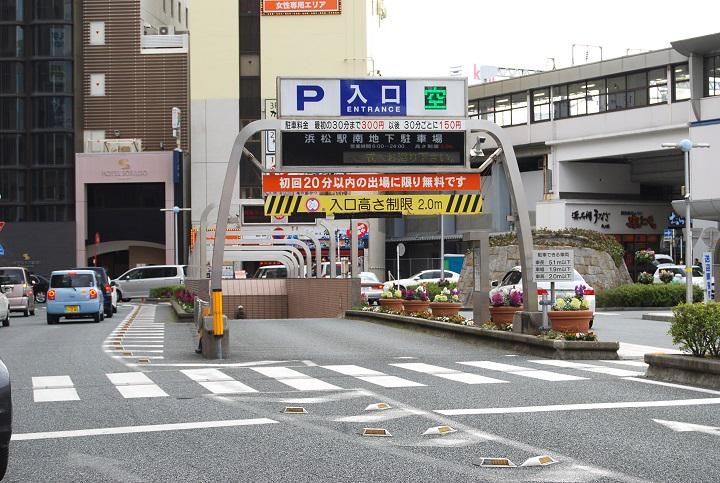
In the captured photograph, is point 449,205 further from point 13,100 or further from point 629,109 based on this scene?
point 13,100

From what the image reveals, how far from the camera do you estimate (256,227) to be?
147 ft

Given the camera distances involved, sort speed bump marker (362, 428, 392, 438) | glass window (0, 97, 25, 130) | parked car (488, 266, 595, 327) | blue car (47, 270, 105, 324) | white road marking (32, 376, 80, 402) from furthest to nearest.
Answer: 1. glass window (0, 97, 25, 130)
2. blue car (47, 270, 105, 324)
3. parked car (488, 266, 595, 327)
4. white road marking (32, 376, 80, 402)
5. speed bump marker (362, 428, 392, 438)

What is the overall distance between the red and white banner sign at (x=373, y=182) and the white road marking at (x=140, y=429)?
42.4 feet

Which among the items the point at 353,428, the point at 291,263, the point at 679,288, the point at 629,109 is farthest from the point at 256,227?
the point at 353,428

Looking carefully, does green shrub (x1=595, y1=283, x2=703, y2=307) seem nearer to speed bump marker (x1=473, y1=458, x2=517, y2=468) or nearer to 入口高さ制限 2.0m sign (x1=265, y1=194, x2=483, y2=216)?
入口高さ制限 2.0m sign (x1=265, y1=194, x2=483, y2=216)

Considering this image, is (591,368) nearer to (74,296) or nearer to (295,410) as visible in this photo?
(295,410)

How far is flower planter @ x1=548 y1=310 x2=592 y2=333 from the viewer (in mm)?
21297

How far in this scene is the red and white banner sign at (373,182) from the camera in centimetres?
2412

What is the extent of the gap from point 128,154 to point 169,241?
6825 mm

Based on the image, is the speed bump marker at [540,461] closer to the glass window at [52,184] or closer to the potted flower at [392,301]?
the potted flower at [392,301]

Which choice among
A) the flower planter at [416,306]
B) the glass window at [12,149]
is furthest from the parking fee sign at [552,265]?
the glass window at [12,149]

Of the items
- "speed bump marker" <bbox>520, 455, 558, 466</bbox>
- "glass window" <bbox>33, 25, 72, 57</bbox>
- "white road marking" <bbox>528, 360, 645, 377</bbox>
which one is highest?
"glass window" <bbox>33, 25, 72, 57</bbox>

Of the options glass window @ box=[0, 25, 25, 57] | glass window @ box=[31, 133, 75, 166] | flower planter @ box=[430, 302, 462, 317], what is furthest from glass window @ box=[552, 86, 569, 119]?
flower planter @ box=[430, 302, 462, 317]

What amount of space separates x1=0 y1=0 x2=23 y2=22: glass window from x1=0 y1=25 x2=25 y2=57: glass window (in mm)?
645
